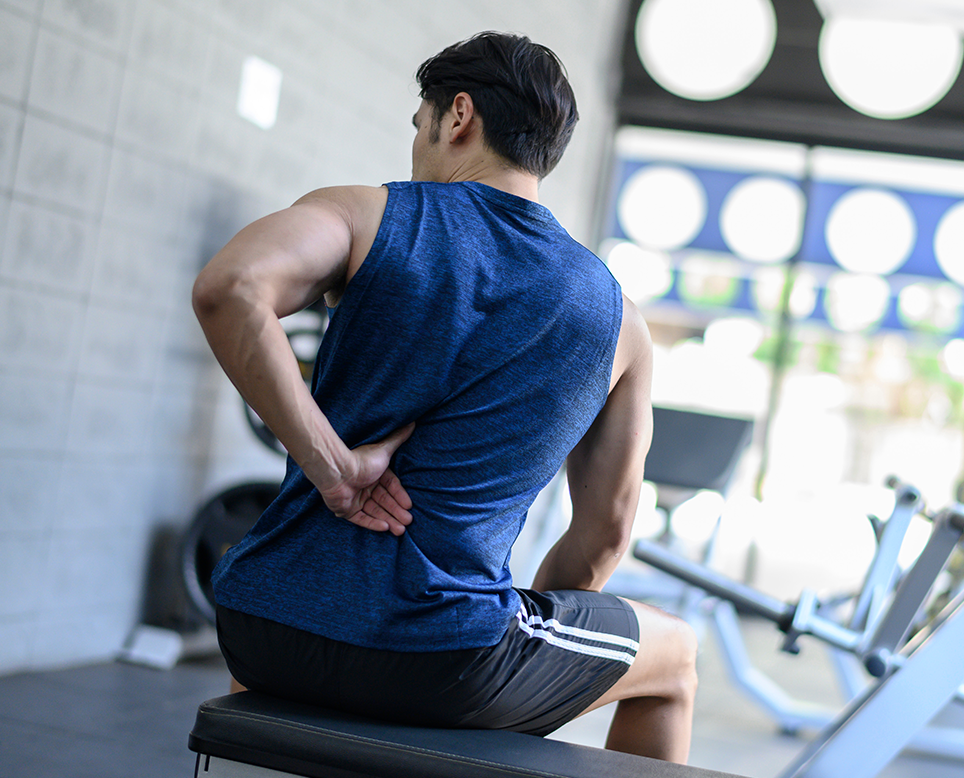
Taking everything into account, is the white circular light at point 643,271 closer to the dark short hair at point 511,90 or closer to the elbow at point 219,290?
the dark short hair at point 511,90

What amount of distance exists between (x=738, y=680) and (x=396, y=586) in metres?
2.38

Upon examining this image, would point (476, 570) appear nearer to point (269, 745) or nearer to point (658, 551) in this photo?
point (269, 745)

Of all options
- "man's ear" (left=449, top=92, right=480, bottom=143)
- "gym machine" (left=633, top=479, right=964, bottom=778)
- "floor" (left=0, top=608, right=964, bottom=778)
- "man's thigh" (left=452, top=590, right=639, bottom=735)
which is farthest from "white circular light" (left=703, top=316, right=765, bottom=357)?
"man's ear" (left=449, top=92, right=480, bottom=143)

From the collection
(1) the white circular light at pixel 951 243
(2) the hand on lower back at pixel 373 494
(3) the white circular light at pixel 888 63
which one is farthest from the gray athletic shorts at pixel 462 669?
(1) the white circular light at pixel 951 243

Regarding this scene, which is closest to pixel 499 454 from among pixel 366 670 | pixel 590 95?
pixel 366 670

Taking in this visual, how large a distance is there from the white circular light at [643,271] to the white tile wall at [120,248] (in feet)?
7.86

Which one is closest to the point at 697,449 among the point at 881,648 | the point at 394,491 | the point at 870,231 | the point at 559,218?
the point at 881,648

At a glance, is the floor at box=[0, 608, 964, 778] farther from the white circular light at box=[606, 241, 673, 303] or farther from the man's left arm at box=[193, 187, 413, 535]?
the white circular light at box=[606, 241, 673, 303]

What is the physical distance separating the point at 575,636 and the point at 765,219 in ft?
14.9

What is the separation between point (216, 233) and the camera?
2924mm

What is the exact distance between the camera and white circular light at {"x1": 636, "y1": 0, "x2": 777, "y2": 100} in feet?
15.9

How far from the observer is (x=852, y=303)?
17.0 ft

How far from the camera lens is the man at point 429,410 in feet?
3.29

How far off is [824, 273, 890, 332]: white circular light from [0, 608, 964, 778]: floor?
240 centimetres
